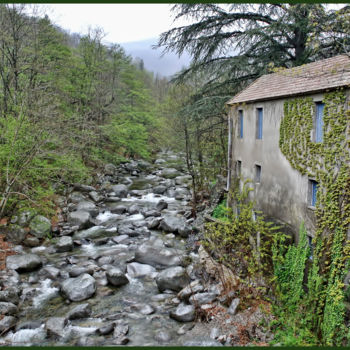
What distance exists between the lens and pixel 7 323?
827cm

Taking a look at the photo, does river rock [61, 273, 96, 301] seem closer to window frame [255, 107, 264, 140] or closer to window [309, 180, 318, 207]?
window [309, 180, 318, 207]

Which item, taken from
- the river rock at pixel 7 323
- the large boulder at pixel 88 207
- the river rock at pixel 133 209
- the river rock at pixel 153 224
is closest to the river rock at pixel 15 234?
the large boulder at pixel 88 207

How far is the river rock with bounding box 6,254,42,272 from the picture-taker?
11.2m

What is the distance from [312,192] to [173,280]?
5.07 metres

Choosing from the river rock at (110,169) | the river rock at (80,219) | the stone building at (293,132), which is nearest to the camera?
the stone building at (293,132)

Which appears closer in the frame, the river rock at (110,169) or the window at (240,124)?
the window at (240,124)

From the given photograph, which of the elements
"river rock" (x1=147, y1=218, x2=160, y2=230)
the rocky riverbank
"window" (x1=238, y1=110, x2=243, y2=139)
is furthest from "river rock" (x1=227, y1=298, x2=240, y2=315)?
"river rock" (x1=147, y1=218, x2=160, y2=230)

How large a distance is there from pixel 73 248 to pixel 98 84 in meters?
16.6

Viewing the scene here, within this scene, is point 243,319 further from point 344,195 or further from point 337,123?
point 337,123

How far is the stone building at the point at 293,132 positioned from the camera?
8383 millimetres

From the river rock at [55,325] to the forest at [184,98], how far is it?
4.12 meters

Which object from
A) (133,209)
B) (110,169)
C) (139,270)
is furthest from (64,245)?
(110,169)

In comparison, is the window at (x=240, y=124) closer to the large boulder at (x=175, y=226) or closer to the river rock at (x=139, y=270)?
the large boulder at (x=175, y=226)

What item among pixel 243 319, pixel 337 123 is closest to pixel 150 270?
pixel 243 319
